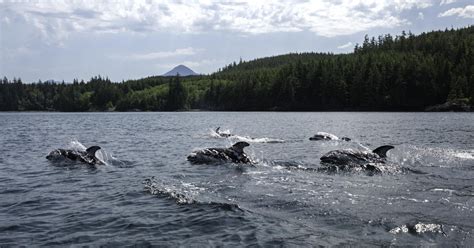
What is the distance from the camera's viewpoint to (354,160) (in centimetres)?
2655

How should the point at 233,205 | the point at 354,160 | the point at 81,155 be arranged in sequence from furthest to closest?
1. the point at 81,155
2. the point at 354,160
3. the point at 233,205

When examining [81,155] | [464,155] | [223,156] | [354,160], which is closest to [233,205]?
[223,156]

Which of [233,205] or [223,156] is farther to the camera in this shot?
[223,156]

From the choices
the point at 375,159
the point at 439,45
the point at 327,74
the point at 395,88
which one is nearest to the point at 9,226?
the point at 375,159

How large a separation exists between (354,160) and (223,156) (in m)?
8.14

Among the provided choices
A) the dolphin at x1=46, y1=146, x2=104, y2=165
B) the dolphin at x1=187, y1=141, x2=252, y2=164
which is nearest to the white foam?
the dolphin at x1=187, y1=141, x2=252, y2=164

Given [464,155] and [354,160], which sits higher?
[354,160]

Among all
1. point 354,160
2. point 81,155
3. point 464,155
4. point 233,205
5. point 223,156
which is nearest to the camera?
point 233,205

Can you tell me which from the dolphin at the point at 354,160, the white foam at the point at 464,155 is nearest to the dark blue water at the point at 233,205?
the dolphin at the point at 354,160

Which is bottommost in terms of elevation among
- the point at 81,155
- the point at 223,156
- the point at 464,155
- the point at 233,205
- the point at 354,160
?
the point at 464,155

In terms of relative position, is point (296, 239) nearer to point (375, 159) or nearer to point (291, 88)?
point (375, 159)

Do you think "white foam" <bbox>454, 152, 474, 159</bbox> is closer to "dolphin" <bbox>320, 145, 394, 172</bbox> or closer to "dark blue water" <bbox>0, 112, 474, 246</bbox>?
"dark blue water" <bbox>0, 112, 474, 246</bbox>

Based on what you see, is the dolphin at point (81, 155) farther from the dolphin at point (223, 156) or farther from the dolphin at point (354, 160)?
the dolphin at point (354, 160)

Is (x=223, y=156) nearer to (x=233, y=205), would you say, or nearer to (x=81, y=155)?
(x=81, y=155)
